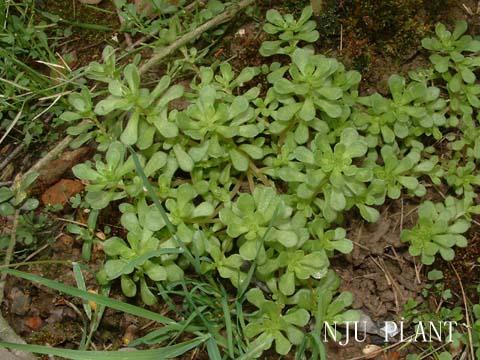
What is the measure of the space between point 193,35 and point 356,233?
3.68ft

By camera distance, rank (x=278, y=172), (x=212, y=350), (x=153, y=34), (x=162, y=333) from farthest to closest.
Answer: (x=153, y=34) < (x=278, y=172) < (x=162, y=333) < (x=212, y=350)

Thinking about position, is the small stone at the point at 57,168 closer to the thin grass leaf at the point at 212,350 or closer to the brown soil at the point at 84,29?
the brown soil at the point at 84,29

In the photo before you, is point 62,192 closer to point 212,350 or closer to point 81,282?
point 81,282

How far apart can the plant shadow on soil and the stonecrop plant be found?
0.10 m

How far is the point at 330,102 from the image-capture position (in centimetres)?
239

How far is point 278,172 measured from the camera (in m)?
2.36

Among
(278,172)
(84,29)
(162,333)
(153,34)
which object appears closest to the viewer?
(162,333)

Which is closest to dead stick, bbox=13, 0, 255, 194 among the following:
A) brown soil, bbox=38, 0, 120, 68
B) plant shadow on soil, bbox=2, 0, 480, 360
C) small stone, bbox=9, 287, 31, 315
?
plant shadow on soil, bbox=2, 0, 480, 360

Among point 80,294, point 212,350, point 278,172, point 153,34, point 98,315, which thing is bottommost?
point 98,315

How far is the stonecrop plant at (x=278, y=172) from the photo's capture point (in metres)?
2.25

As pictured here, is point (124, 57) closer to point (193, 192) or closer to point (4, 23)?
point (4, 23)

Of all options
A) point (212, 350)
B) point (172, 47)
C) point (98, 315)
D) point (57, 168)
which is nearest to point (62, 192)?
point (57, 168)

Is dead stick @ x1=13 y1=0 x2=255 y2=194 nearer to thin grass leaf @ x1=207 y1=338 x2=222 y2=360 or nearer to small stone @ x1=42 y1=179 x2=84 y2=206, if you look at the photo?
small stone @ x1=42 y1=179 x2=84 y2=206

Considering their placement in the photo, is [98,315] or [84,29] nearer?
[98,315]
